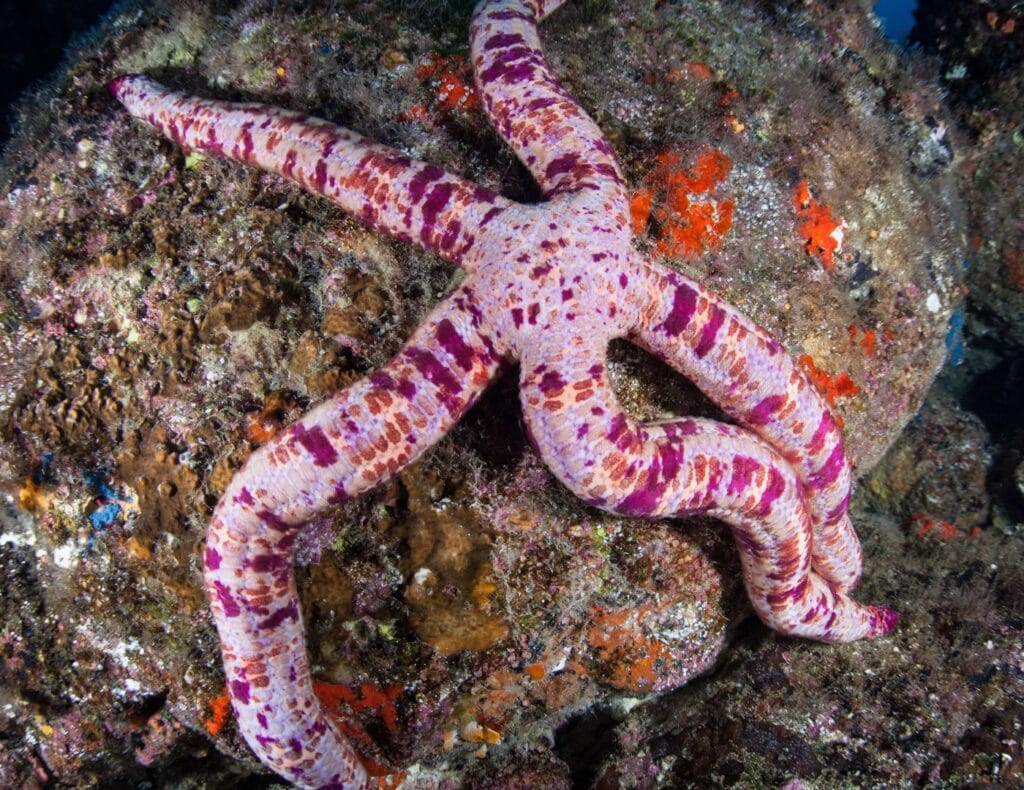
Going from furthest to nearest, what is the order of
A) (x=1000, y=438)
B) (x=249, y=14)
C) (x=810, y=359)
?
(x=1000, y=438) < (x=249, y=14) < (x=810, y=359)

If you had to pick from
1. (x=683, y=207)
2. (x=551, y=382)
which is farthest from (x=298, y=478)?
(x=683, y=207)

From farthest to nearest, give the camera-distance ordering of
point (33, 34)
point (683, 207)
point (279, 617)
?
1. point (33, 34)
2. point (683, 207)
3. point (279, 617)

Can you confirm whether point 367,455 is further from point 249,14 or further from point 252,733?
point 249,14

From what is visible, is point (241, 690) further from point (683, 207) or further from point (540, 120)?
point (683, 207)

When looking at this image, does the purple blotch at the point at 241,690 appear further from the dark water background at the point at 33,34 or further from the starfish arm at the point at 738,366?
the dark water background at the point at 33,34

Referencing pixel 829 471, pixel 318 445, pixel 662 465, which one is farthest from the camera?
pixel 829 471

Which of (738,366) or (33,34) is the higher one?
(33,34)

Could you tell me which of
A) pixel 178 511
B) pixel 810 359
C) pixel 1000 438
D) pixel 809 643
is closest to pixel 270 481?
pixel 178 511
